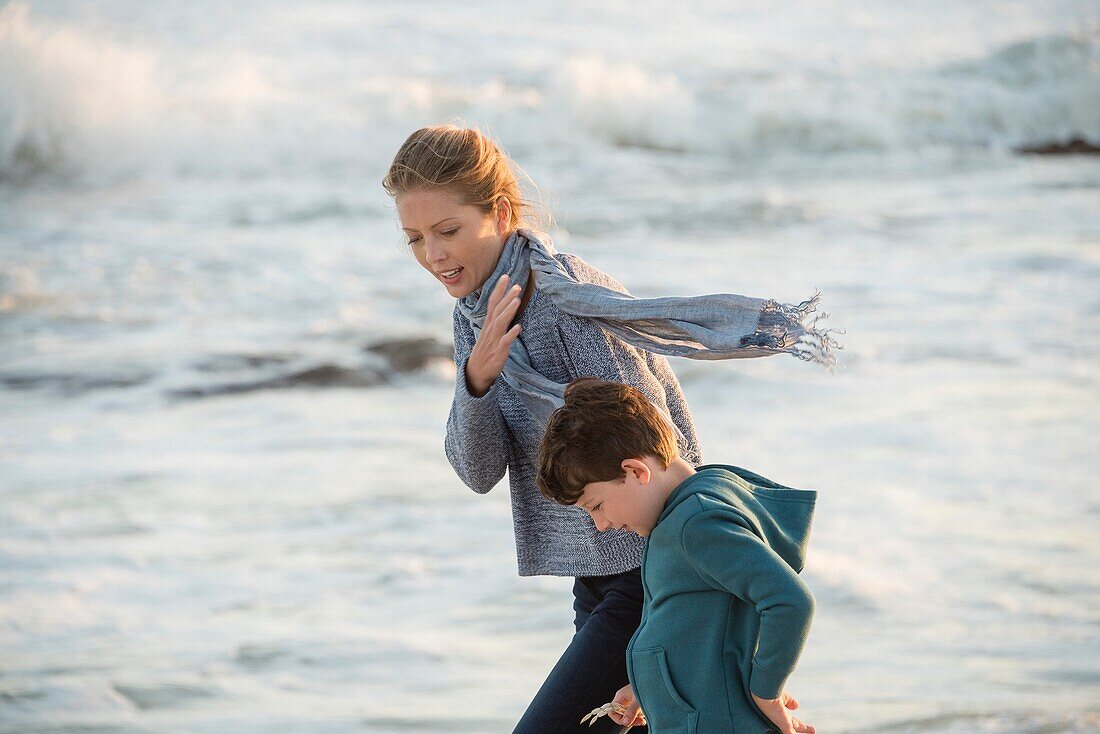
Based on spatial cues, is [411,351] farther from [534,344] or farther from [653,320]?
[653,320]

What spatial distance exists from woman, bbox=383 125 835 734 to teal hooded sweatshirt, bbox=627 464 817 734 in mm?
299

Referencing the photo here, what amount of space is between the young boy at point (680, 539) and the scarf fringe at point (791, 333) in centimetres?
23

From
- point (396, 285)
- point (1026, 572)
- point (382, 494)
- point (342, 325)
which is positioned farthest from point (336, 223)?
point (1026, 572)

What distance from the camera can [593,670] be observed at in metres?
2.56

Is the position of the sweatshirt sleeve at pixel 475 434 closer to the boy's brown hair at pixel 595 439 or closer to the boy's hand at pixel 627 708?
the boy's brown hair at pixel 595 439

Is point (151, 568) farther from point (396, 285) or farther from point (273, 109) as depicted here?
point (273, 109)

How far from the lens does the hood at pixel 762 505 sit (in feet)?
7.10

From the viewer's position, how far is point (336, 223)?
47.4 feet

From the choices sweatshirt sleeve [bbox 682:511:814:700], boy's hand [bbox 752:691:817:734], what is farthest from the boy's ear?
boy's hand [bbox 752:691:817:734]

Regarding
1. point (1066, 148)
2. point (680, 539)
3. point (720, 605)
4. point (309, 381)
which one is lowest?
point (720, 605)

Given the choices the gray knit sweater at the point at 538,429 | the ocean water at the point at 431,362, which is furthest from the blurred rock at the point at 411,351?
the gray knit sweater at the point at 538,429

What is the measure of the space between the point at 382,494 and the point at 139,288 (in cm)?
560

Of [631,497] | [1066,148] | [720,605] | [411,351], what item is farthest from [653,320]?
[1066,148]

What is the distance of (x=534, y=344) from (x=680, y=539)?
601mm
